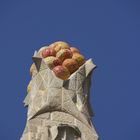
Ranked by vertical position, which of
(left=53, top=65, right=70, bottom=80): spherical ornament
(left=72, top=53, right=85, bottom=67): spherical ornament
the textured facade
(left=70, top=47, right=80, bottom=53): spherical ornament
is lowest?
the textured facade

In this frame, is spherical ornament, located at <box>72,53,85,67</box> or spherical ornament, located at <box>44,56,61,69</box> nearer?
spherical ornament, located at <box>44,56,61,69</box>

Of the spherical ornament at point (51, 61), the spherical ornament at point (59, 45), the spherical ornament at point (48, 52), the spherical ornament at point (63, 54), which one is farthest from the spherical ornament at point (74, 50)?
the spherical ornament at point (51, 61)

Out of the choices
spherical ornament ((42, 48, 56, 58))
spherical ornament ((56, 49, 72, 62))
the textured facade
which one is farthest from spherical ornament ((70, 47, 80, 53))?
the textured facade

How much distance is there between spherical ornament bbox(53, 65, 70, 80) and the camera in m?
19.4

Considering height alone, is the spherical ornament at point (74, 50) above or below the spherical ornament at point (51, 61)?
above

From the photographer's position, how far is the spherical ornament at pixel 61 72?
1936 cm

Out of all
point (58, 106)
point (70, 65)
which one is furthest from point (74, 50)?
point (58, 106)

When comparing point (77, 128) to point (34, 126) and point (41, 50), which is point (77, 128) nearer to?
point (34, 126)

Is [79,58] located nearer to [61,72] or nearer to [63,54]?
[63,54]

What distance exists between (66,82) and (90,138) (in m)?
2.26

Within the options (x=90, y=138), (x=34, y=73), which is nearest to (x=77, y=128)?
(x=90, y=138)

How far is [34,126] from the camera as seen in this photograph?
17656mm

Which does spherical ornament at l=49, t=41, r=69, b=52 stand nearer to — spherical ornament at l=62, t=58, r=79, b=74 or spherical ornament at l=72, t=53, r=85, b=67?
spherical ornament at l=72, t=53, r=85, b=67

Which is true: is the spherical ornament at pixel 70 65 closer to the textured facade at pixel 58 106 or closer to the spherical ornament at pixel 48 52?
the textured facade at pixel 58 106
